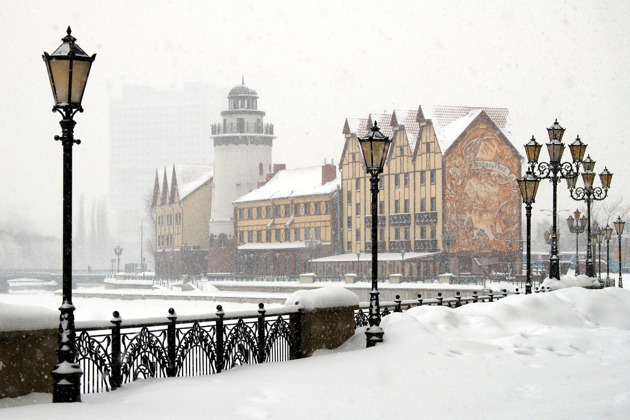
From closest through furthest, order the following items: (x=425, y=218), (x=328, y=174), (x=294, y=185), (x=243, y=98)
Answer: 1. (x=425, y=218)
2. (x=328, y=174)
3. (x=294, y=185)
4. (x=243, y=98)

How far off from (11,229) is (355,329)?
17764 centimetres

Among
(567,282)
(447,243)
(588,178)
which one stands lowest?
(567,282)

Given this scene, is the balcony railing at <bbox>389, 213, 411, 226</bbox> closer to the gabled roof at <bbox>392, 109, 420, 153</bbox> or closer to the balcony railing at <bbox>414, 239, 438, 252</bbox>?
the balcony railing at <bbox>414, 239, 438, 252</bbox>

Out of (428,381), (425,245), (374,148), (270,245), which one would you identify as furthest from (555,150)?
(270,245)

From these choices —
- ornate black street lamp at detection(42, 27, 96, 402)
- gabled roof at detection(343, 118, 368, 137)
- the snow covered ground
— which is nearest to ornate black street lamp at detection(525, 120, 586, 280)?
the snow covered ground

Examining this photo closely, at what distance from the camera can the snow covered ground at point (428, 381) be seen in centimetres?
1125

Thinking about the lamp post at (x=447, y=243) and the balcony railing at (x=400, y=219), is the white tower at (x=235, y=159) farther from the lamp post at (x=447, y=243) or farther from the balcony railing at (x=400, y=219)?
the lamp post at (x=447, y=243)

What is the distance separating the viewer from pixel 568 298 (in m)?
23.7

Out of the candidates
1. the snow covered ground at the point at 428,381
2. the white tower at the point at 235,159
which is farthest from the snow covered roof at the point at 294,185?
the snow covered ground at the point at 428,381

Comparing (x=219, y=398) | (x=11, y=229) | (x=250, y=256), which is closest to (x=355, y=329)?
(x=219, y=398)

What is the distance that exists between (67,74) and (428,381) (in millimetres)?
6571

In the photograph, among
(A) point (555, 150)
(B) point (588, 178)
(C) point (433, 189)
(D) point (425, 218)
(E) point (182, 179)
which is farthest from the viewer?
(E) point (182, 179)

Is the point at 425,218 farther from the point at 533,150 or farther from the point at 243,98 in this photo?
the point at 533,150

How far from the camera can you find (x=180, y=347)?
14578 millimetres
